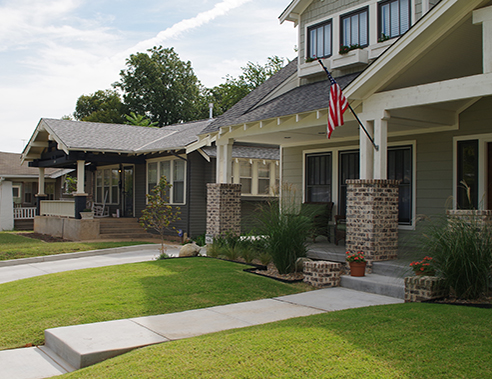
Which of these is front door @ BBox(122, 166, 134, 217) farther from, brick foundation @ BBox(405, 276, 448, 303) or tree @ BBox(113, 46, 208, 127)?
tree @ BBox(113, 46, 208, 127)

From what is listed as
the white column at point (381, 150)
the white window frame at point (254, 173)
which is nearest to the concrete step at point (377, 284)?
the white column at point (381, 150)

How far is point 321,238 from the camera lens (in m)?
12.2

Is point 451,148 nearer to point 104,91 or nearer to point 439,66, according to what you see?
point 439,66

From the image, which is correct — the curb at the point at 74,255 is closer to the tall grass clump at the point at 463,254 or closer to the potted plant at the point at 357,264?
the potted plant at the point at 357,264

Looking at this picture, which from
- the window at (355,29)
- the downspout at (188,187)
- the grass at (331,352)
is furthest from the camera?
the downspout at (188,187)

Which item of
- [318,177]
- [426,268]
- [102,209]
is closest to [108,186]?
[102,209]

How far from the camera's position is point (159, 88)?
44438mm

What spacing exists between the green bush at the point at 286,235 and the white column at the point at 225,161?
3.91 m

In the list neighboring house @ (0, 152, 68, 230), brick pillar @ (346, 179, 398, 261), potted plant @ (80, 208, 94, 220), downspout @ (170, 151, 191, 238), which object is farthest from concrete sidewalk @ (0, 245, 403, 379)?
neighboring house @ (0, 152, 68, 230)

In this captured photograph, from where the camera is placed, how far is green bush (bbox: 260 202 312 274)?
340 inches

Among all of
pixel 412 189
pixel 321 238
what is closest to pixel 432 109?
pixel 412 189

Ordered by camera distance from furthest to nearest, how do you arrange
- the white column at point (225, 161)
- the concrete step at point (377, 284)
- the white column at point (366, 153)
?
the white column at point (225, 161), the white column at point (366, 153), the concrete step at point (377, 284)

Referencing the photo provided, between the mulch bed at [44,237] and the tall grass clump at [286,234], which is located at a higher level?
the tall grass clump at [286,234]

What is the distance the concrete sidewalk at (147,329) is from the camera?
461cm
